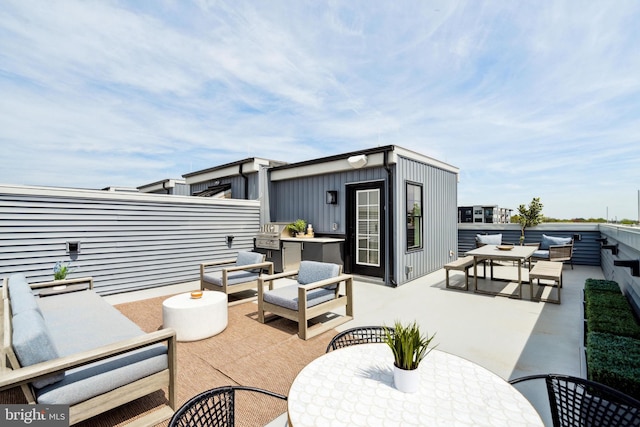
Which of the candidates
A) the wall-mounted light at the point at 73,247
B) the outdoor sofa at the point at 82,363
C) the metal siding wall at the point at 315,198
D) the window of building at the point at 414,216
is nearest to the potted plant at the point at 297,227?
the metal siding wall at the point at 315,198

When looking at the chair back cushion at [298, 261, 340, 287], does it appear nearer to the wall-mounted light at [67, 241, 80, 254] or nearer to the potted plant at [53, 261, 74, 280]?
the potted plant at [53, 261, 74, 280]

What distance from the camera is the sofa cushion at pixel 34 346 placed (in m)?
1.60

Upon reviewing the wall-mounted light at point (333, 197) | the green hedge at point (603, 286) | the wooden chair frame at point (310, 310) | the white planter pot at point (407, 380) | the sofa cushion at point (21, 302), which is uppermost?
the wall-mounted light at point (333, 197)

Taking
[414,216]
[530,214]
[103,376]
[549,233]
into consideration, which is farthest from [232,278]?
[549,233]

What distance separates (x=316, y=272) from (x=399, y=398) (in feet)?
9.27

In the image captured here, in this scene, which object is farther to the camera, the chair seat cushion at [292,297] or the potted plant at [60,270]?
the potted plant at [60,270]

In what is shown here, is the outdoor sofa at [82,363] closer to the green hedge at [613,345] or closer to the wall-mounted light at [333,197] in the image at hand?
the green hedge at [613,345]

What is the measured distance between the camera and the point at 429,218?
275 inches

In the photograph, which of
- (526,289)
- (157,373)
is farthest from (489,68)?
(157,373)

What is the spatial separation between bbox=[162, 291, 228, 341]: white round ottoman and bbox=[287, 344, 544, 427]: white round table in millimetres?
2262

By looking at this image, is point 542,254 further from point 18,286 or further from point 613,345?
point 18,286

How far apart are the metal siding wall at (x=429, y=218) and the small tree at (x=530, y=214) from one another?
2.20 meters

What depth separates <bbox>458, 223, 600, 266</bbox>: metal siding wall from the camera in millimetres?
7684

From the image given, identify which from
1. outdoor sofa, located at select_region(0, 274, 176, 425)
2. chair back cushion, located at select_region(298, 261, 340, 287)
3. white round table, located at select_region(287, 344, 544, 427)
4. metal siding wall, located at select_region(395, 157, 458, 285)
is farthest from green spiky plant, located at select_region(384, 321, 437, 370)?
metal siding wall, located at select_region(395, 157, 458, 285)
